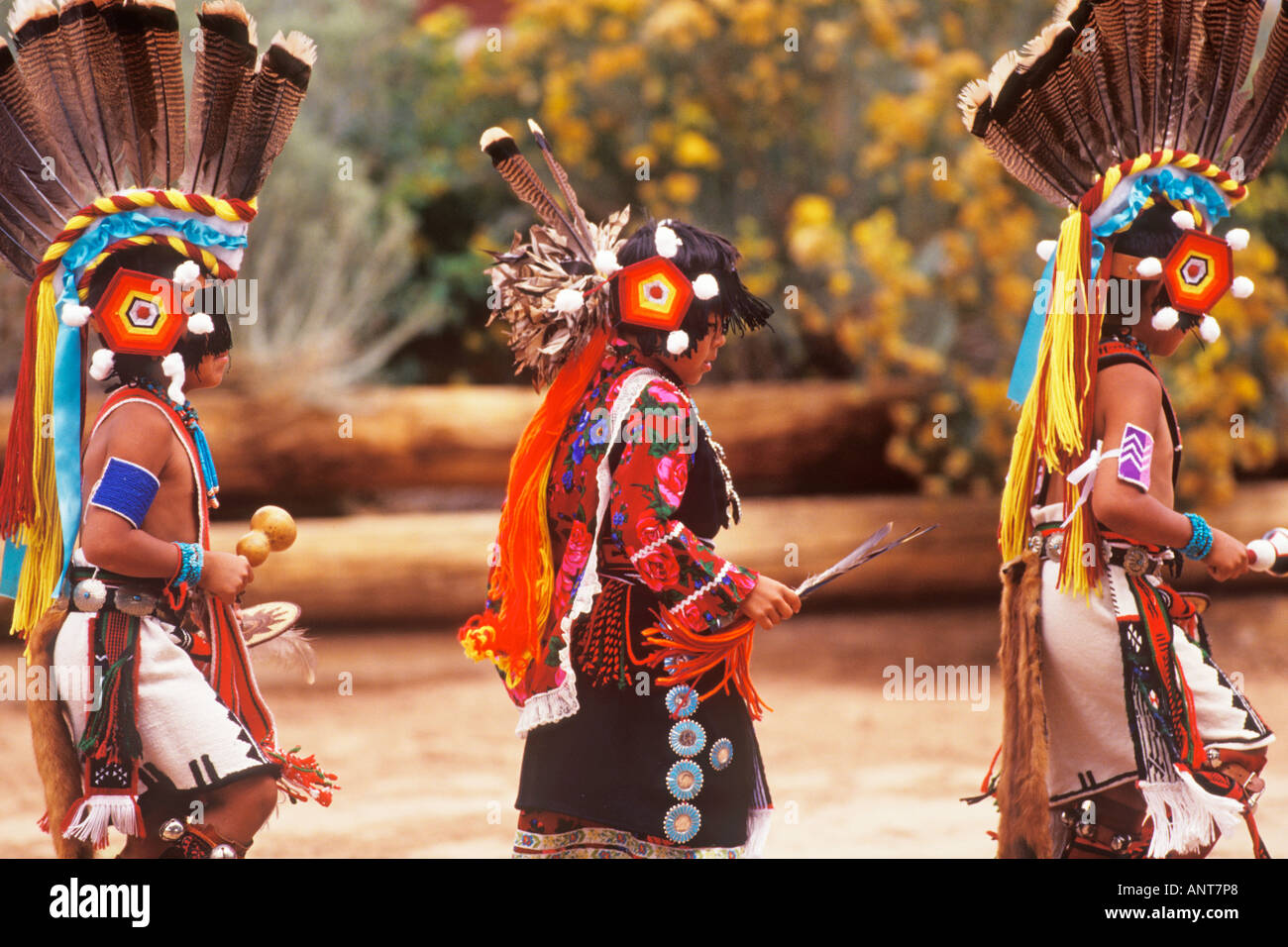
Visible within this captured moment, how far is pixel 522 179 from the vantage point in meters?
3.32

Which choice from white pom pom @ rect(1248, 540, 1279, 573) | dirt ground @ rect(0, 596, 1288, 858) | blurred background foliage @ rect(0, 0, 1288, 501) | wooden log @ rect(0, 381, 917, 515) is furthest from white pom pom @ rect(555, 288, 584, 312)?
wooden log @ rect(0, 381, 917, 515)

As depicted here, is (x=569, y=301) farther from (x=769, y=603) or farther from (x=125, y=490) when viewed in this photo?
(x=125, y=490)

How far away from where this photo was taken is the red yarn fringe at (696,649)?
307 centimetres

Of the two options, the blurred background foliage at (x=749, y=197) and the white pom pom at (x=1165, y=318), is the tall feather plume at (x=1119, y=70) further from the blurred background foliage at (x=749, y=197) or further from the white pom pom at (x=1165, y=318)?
the blurred background foliage at (x=749, y=197)

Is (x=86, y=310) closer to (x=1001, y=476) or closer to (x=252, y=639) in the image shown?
(x=252, y=639)

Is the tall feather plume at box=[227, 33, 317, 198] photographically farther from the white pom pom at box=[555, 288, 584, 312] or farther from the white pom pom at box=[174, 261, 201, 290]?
the white pom pom at box=[555, 288, 584, 312]

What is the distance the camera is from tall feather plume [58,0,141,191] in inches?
127

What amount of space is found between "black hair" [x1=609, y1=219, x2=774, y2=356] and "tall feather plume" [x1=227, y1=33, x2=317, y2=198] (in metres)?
0.90

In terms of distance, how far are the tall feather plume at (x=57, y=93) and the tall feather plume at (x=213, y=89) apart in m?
0.22

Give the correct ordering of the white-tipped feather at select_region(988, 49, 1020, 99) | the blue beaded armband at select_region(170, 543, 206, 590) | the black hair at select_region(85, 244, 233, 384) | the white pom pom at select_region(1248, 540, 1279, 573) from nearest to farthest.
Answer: the blue beaded armband at select_region(170, 543, 206, 590) < the black hair at select_region(85, 244, 233, 384) < the white pom pom at select_region(1248, 540, 1279, 573) < the white-tipped feather at select_region(988, 49, 1020, 99)

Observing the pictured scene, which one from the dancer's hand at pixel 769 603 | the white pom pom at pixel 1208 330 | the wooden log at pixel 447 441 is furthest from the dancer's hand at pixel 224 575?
the wooden log at pixel 447 441

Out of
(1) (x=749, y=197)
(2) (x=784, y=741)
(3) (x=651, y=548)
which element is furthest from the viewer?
(1) (x=749, y=197)

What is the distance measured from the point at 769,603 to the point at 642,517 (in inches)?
13.5

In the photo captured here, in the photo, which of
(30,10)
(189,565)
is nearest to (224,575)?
(189,565)
